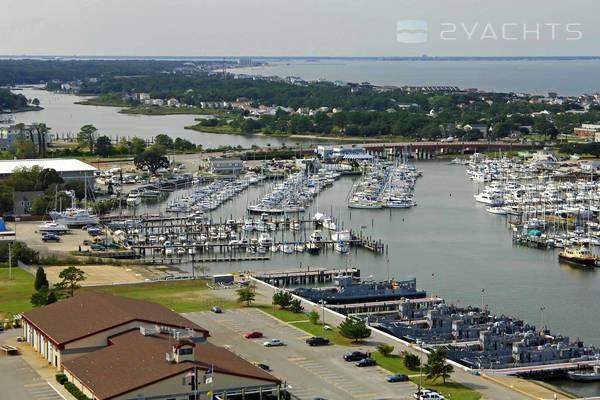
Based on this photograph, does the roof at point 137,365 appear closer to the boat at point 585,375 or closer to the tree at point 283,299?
the tree at point 283,299

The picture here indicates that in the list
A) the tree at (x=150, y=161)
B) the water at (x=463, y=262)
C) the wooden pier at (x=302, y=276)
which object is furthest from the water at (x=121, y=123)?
the wooden pier at (x=302, y=276)

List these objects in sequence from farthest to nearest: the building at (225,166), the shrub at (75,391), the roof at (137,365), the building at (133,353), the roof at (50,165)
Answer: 1. the building at (225,166)
2. the roof at (50,165)
3. the shrub at (75,391)
4. the building at (133,353)
5. the roof at (137,365)

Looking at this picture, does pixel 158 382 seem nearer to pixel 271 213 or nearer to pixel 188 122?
pixel 271 213

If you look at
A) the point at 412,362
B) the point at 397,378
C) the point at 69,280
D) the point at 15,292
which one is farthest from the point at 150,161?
the point at 397,378

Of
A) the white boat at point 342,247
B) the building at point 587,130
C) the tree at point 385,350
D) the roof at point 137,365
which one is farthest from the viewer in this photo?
the building at point 587,130

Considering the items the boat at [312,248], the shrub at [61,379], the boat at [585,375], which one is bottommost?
the boat at [585,375]

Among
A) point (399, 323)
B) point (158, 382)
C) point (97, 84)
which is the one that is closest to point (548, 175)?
point (399, 323)

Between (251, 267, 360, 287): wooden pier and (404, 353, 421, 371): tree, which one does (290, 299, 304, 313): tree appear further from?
(404, 353, 421, 371): tree

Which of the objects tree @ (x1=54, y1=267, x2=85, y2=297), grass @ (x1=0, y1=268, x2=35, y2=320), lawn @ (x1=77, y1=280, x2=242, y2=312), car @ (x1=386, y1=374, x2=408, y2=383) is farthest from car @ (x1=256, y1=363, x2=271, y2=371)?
tree @ (x1=54, y1=267, x2=85, y2=297)
